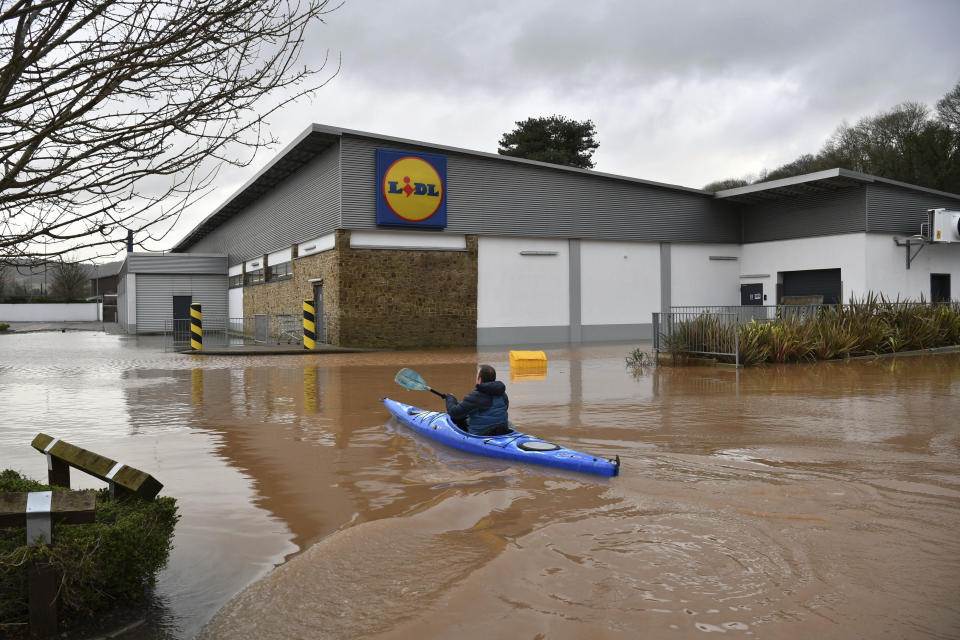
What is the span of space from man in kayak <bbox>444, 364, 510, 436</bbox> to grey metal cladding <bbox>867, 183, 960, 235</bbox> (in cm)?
2385

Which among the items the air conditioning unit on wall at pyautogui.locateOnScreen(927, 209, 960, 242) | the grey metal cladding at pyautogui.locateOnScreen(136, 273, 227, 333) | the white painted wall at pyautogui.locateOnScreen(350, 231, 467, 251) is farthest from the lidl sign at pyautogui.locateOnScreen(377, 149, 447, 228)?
the grey metal cladding at pyautogui.locateOnScreen(136, 273, 227, 333)

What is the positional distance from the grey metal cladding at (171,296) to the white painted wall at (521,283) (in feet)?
69.0

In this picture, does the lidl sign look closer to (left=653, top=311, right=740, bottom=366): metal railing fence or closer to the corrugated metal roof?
the corrugated metal roof

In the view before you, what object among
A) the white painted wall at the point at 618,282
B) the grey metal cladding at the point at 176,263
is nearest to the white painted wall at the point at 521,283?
the white painted wall at the point at 618,282

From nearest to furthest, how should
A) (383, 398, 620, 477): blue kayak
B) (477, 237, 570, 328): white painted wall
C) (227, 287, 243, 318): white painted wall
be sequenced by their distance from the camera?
1. (383, 398, 620, 477): blue kayak
2. (477, 237, 570, 328): white painted wall
3. (227, 287, 243, 318): white painted wall

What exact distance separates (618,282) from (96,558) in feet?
87.9

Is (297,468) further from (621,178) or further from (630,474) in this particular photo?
(621,178)

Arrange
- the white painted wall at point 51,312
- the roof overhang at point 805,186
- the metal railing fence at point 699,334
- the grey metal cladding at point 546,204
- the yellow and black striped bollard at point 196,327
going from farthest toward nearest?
the white painted wall at point 51,312 → the roof overhang at point 805,186 → the yellow and black striped bollard at point 196,327 → the grey metal cladding at point 546,204 → the metal railing fence at point 699,334

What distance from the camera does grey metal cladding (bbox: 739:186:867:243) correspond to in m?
27.7

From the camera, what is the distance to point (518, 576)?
465 centimetres

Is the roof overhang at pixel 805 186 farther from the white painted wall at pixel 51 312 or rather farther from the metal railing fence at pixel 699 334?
the white painted wall at pixel 51 312

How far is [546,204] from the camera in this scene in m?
27.9

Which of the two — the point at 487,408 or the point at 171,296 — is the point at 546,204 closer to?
the point at 487,408

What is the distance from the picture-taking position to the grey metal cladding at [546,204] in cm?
2431
